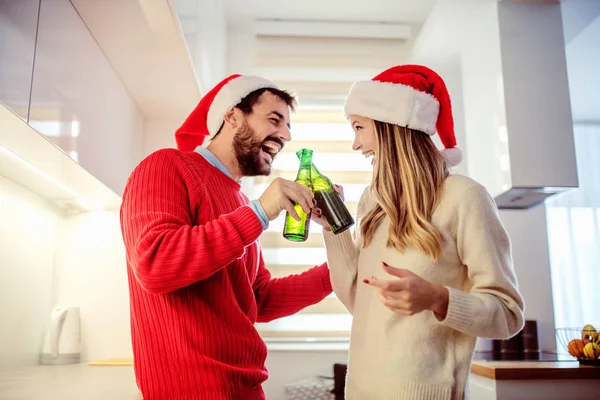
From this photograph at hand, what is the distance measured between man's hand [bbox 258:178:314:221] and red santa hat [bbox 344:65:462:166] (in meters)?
0.28

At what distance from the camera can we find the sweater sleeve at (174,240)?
1.04m

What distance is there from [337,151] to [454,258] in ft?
6.35

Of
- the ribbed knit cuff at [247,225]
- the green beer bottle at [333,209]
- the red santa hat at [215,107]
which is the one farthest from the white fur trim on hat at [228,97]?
the ribbed knit cuff at [247,225]

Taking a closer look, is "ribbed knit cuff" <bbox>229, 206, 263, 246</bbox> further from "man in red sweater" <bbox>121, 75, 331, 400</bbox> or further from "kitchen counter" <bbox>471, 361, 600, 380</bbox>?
"kitchen counter" <bbox>471, 361, 600, 380</bbox>

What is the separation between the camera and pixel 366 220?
50.4 inches

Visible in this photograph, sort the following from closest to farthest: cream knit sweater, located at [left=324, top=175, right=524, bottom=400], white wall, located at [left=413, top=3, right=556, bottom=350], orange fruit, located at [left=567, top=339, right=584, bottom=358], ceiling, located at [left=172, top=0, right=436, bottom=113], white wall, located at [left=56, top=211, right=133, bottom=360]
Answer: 1. cream knit sweater, located at [left=324, top=175, right=524, bottom=400]
2. orange fruit, located at [left=567, top=339, right=584, bottom=358]
3. white wall, located at [left=56, top=211, right=133, bottom=360]
4. white wall, located at [left=413, top=3, right=556, bottom=350]
5. ceiling, located at [left=172, top=0, right=436, bottom=113]

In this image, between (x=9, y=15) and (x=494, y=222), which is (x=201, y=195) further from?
(x=494, y=222)

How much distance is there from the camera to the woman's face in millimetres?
1306

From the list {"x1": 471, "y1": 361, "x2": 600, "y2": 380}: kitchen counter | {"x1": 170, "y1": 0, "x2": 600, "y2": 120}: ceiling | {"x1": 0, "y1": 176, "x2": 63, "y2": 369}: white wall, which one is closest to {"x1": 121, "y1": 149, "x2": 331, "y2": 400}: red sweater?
{"x1": 0, "y1": 176, "x2": 63, "y2": 369}: white wall

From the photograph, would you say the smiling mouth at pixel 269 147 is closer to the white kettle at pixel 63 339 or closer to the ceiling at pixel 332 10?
the white kettle at pixel 63 339

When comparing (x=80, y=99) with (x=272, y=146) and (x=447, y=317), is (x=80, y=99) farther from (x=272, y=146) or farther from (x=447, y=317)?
(x=447, y=317)

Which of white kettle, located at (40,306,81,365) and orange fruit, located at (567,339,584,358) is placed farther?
orange fruit, located at (567,339,584,358)

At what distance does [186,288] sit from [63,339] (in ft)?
3.44

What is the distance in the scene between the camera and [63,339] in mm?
1946
